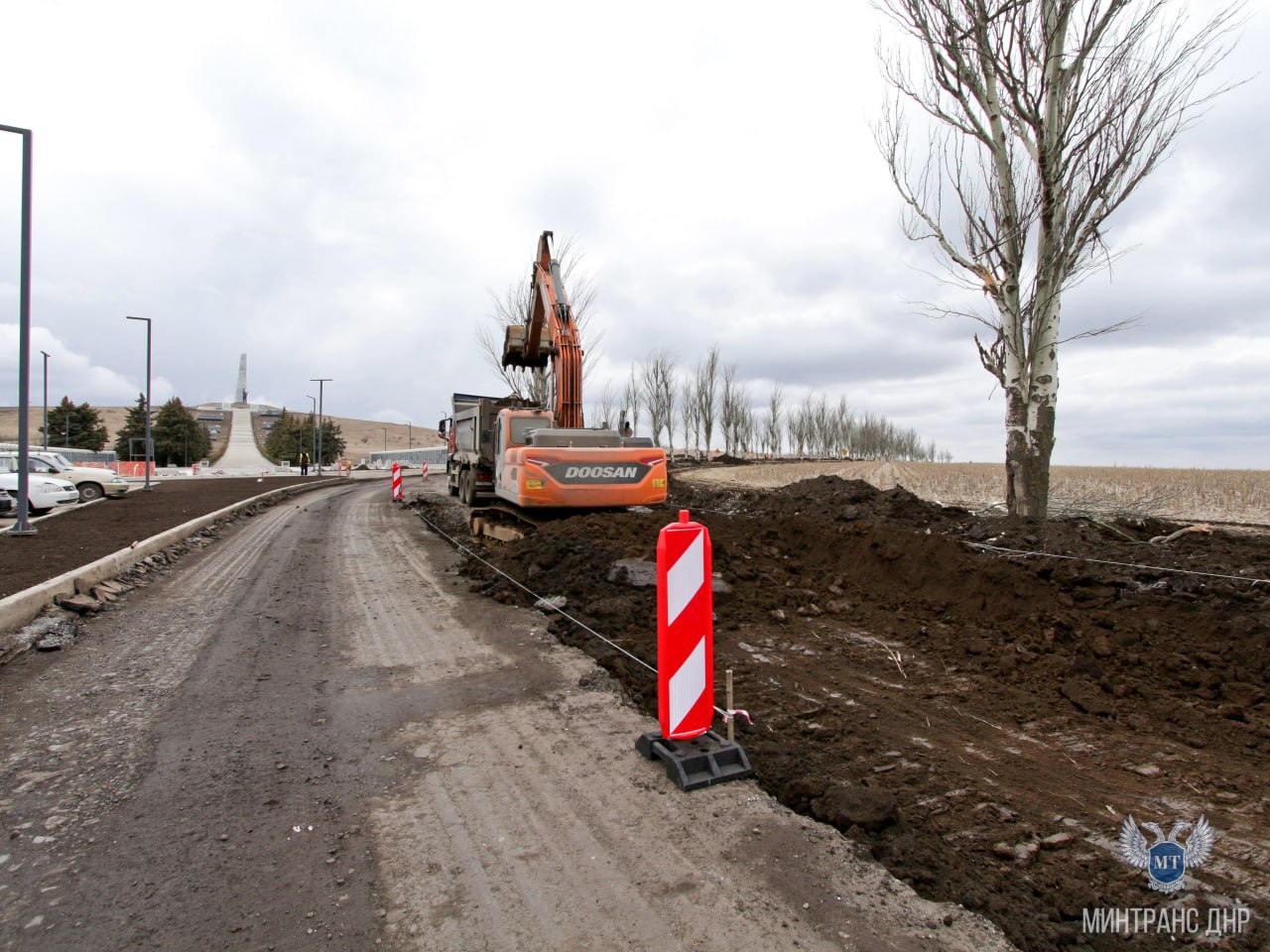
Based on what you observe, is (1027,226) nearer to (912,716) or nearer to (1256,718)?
(1256,718)

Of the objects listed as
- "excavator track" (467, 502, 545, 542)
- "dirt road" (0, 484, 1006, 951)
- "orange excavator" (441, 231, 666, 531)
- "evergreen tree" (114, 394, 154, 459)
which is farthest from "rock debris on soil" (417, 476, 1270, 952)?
"evergreen tree" (114, 394, 154, 459)

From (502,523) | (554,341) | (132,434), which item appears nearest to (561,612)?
(502,523)

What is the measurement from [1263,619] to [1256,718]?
161 cm

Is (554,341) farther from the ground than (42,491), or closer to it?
farther from the ground

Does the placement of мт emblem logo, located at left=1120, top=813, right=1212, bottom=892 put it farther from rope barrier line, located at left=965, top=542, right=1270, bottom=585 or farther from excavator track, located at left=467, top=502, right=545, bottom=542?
excavator track, located at left=467, top=502, right=545, bottom=542

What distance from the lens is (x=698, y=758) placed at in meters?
3.24

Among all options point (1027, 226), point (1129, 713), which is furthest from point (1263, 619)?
point (1027, 226)

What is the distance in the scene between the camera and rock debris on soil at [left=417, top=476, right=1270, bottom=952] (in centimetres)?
258

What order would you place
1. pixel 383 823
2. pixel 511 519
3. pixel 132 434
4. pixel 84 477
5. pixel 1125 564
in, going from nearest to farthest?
1. pixel 383 823
2. pixel 1125 564
3. pixel 511 519
4. pixel 84 477
5. pixel 132 434

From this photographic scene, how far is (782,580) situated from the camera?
284 inches

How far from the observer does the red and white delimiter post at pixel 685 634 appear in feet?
10.7

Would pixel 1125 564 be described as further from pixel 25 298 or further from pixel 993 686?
pixel 25 298

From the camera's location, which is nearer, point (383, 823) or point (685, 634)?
point (383, 823)

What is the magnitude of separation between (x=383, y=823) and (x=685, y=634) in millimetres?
1571
